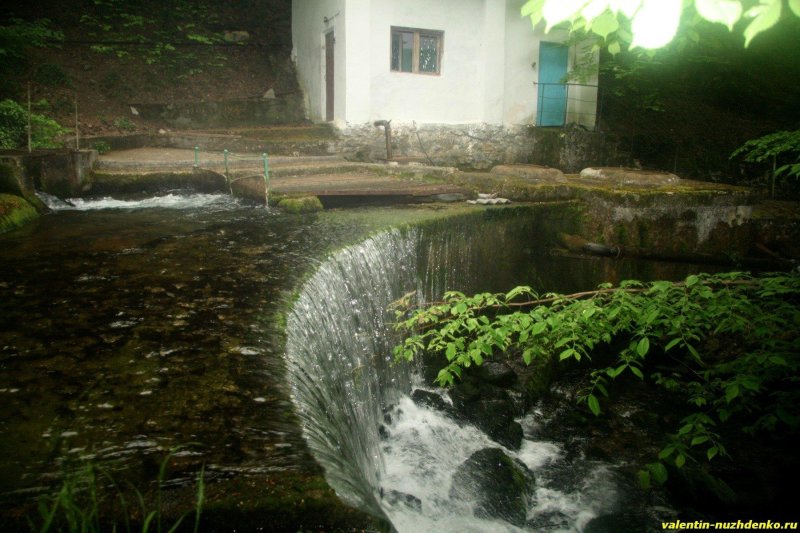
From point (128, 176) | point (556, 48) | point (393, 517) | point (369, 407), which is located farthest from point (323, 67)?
point (393, 517)

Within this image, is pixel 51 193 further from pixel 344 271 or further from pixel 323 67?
pixel 323 67

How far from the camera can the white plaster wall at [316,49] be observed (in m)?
11.2

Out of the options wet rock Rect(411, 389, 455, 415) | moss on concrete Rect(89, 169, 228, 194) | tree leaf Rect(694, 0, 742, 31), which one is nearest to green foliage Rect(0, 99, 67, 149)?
moss on concrete Rect(89, 169, 228, 194)

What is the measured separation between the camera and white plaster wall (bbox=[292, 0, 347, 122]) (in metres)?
11.2

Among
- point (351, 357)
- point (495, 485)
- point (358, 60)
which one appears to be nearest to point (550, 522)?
point (495, 485)

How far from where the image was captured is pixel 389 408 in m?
5.37

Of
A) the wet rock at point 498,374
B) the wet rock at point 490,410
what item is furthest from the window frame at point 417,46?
the wet rock at point 490,410

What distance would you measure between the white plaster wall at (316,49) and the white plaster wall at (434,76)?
66 cm

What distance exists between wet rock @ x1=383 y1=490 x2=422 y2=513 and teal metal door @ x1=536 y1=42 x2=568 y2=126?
10.3m

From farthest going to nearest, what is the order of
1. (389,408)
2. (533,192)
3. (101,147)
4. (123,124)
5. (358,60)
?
(123,124) < (358,60) < (101,147) < (533,192) < (389,408)

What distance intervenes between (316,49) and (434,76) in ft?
11.2

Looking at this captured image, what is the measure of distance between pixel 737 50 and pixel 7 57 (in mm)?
19897

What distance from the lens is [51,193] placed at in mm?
6980

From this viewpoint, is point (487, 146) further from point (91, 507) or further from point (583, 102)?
point (91, 507)
